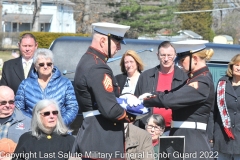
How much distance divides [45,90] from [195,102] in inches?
78.8

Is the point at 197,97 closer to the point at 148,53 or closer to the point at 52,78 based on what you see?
the point at 52,78

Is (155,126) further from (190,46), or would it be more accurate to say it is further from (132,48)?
(132,48)

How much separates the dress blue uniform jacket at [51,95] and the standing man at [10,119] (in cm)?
42

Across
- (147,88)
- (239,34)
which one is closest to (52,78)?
(147,88)

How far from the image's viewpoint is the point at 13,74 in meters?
7.29

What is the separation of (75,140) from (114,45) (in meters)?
0.87

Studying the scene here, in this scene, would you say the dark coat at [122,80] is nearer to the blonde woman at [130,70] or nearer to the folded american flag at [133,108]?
the blonde woman at [130,70]

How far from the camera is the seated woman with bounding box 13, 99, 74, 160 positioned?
501 centimetres

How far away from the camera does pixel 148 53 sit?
28.2 ft

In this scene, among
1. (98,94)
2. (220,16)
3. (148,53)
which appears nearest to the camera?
(98,94)

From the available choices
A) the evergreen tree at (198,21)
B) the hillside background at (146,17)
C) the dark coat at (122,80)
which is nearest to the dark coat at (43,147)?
the dark coat at (122,80)

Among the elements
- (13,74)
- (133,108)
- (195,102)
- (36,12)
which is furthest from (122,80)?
(36,12)

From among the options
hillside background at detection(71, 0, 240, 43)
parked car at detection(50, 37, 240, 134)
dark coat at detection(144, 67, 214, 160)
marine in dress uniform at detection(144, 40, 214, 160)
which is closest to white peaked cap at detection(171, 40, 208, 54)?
marine in dress uniform at detection(144, 40, 214, 160)

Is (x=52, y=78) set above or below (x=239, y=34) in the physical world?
above
